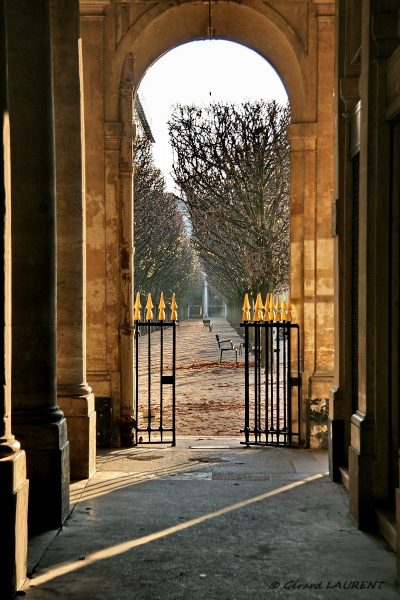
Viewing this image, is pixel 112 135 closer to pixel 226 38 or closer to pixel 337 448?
pixel 226 38

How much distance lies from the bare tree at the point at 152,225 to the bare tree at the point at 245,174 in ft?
7.82

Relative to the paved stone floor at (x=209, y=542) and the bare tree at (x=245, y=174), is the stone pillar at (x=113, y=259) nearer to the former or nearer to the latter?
the paved stone floor at (x=209, y=542)

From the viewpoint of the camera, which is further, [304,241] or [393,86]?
[304,241]

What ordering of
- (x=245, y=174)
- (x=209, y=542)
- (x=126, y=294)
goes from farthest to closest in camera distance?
1. (x=245, y=174)
2. (x=126, y=294)
3. (x=209, y=542)

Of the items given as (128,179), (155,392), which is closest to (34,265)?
(128,179)

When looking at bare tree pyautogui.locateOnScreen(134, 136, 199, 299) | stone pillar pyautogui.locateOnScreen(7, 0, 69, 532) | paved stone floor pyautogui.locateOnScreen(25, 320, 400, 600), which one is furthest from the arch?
bare tree pyautogui.locateOnScreen(134, 136, 199, 299)

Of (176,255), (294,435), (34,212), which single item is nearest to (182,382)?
(294,435)

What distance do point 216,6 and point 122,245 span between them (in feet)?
13.1

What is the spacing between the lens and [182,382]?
2155cm

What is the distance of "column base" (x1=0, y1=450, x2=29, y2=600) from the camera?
4781 millimetres

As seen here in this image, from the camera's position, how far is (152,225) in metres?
39.1

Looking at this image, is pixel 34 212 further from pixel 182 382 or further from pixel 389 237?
pixel 182 382

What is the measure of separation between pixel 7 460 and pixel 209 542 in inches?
79.5

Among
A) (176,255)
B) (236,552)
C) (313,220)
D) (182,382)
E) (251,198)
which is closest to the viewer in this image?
(236,552)
